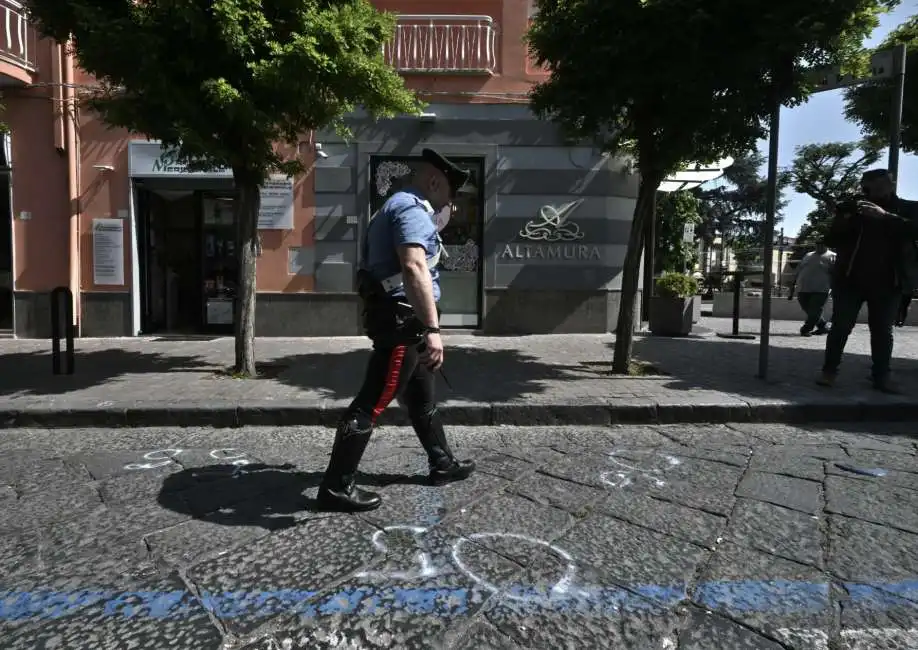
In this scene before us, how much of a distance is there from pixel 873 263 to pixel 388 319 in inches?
205

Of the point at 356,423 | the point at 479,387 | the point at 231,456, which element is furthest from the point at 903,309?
the point at 231,456

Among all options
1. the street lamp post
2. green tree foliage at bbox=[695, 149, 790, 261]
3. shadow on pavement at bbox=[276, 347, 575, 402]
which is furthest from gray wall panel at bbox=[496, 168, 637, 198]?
green tree foliage at bbox=[695, 149, 790, 261]

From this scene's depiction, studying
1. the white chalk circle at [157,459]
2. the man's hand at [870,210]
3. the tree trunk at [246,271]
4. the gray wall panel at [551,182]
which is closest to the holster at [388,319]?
the white chalk circle at [157,459]

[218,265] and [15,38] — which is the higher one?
[15,38]

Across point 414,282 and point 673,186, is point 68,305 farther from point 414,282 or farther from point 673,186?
point 673,186

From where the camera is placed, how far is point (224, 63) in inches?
238

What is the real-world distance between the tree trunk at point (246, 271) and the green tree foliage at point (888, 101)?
7.81 metres

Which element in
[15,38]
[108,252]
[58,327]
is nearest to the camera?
[58,327]

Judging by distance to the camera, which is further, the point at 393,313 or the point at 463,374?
the point at 463,374

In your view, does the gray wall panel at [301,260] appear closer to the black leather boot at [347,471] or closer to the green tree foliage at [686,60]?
the green tree foliage at [686,60]

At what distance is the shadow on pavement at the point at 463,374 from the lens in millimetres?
6059

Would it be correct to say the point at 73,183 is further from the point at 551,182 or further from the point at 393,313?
the point at 393,313

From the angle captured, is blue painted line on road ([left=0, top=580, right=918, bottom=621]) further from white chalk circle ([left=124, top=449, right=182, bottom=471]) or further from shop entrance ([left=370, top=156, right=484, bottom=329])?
shop entrance ([left=370, top=156, right=484, bottom=329])

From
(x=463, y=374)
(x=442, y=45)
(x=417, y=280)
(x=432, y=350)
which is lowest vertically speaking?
(x=463, y=374)
